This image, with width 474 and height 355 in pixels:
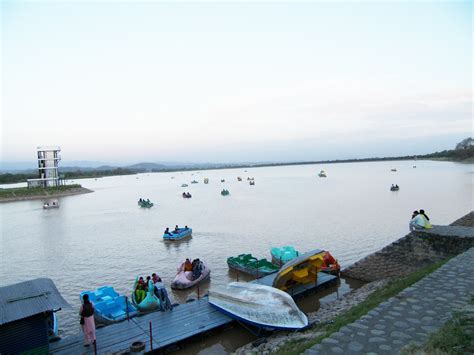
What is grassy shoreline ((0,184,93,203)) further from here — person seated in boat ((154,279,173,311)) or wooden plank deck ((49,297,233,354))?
wooden plank deck ((49,297,233,354))

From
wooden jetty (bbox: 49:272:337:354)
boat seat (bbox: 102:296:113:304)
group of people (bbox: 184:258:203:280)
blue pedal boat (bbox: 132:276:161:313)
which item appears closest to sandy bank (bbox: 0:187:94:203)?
group of people (bbox: 184:258:203:280)

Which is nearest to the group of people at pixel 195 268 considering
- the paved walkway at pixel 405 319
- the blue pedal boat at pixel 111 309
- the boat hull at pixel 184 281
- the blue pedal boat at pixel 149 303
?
the boat hull at pixel 184 281

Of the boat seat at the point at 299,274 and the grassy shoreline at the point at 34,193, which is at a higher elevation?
the grassy shoreline at the point at 34,193

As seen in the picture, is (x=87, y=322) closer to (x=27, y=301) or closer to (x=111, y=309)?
(x=27, y=301)

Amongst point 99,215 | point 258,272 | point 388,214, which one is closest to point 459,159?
point 388,214

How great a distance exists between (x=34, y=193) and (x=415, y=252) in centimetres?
9132

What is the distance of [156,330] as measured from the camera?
1181cm

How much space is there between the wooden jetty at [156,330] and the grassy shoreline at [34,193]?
83.0 metres

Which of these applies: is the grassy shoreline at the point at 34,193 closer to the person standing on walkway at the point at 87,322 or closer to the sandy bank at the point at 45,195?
the sandy bank at the point at 45,195

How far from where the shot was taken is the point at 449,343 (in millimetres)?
5773

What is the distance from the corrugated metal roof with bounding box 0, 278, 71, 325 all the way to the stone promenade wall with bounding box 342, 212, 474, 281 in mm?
13692

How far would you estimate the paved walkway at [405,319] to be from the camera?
639cm

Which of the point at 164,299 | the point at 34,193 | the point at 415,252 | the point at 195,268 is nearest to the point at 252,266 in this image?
the point at 195,268

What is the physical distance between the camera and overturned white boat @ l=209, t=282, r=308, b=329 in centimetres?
1118
